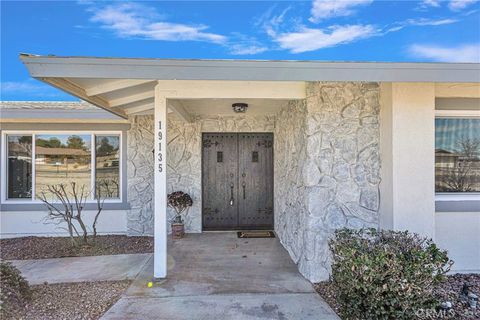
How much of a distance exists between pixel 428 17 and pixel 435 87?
5.21 metres

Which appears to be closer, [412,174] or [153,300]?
[153,300]

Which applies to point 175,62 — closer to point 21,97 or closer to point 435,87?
point 435,87

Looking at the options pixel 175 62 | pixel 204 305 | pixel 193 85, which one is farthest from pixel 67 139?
pixel 204 305

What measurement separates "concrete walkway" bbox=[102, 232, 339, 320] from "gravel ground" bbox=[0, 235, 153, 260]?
107 cm

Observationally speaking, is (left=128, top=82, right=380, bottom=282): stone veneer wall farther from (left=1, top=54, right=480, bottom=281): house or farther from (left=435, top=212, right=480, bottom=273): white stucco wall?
(left=435, top=212, right=480, bottom=273): white stucco wall

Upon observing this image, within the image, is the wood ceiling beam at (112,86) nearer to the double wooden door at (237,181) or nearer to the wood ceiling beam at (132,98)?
the wood ceiling beam at (132,98)

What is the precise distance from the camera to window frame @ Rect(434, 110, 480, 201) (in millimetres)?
4598

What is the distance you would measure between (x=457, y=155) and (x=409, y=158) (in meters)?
1.44

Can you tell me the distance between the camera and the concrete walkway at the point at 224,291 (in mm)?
3332

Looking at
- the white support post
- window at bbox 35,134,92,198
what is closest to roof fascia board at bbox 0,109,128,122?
window at bbox 35,134,92,198

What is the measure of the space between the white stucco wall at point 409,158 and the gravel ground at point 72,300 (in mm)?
3803

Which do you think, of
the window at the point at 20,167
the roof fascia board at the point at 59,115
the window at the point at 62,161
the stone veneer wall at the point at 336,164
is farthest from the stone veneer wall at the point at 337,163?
the window at the point at 20,167

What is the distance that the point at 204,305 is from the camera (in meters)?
3.50

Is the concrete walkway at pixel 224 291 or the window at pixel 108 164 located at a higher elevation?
the window at pixel 108 164
